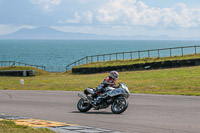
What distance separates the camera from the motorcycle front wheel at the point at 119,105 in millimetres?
12142

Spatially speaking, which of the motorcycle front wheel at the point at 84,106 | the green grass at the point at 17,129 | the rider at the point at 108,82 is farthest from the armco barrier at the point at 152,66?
the green grass at the point at 17,129

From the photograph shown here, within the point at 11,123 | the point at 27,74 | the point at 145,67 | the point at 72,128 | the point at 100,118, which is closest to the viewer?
the point at 72,128

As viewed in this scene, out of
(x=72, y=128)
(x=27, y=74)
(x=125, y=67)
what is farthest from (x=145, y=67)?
(x=72, y=128)

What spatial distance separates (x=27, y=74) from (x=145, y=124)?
130ft

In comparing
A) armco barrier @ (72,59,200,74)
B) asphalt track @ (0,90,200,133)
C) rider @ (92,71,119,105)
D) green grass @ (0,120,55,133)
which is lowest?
asphalt track @ (0,90,200,133)

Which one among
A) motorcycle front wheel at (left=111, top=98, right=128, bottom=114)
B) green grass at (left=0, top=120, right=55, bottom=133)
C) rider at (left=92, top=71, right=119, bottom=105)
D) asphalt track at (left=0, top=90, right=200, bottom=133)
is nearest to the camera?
green grass at (left=0, top=120, right=55, bottom=133)

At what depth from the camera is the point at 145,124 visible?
33.6 feet

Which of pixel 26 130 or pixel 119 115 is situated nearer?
pixel 26 130

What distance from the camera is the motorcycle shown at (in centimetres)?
1217

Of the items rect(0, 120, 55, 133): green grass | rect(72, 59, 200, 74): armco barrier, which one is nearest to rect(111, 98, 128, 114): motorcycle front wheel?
rect(0, 120, 55, 133): green grass

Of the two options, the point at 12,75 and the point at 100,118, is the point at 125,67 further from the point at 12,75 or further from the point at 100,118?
the point at 100,118

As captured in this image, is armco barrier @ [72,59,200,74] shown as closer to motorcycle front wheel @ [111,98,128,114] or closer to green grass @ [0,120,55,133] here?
motorcycle front wheel @ [111,98,128,114]

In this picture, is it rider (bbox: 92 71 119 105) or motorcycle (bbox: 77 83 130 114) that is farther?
rider (bbox: 92 71 119 105)

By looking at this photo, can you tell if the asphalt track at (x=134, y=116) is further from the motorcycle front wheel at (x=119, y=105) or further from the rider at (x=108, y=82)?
the rider at (x=108, y=82)
